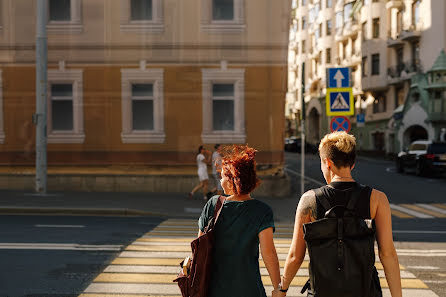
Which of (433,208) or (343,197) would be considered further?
(433,208)

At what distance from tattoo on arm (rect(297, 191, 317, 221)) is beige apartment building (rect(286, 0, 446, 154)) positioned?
134 feet

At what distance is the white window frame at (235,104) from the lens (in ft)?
64.4

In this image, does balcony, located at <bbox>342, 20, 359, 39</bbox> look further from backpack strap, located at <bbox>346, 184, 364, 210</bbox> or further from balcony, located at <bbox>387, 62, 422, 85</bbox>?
backpack strap, located at <bbox>346, 184, 364, 210</bbox>

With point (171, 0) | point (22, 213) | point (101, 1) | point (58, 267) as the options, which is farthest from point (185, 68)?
point (58, 267)

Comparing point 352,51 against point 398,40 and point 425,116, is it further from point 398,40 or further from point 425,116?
point 425,116

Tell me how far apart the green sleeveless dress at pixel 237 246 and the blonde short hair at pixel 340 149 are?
56cm

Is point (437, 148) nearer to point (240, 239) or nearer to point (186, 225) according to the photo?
point (186, 225)

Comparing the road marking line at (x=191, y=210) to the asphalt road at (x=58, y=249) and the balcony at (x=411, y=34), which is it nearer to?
the asphalt road at (x=58, y=249)

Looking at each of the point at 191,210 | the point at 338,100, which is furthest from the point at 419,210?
the point at 191,210

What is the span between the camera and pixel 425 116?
4397 cm

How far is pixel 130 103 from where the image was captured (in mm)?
19797

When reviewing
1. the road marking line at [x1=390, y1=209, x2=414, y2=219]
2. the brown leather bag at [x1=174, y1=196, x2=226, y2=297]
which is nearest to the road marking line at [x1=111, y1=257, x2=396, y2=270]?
the brown leather bag at [x1=174, y1=196, x2=226, y2=297]

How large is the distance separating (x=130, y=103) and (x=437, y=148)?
16098 millimetres

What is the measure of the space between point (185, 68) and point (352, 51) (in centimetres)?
4396
